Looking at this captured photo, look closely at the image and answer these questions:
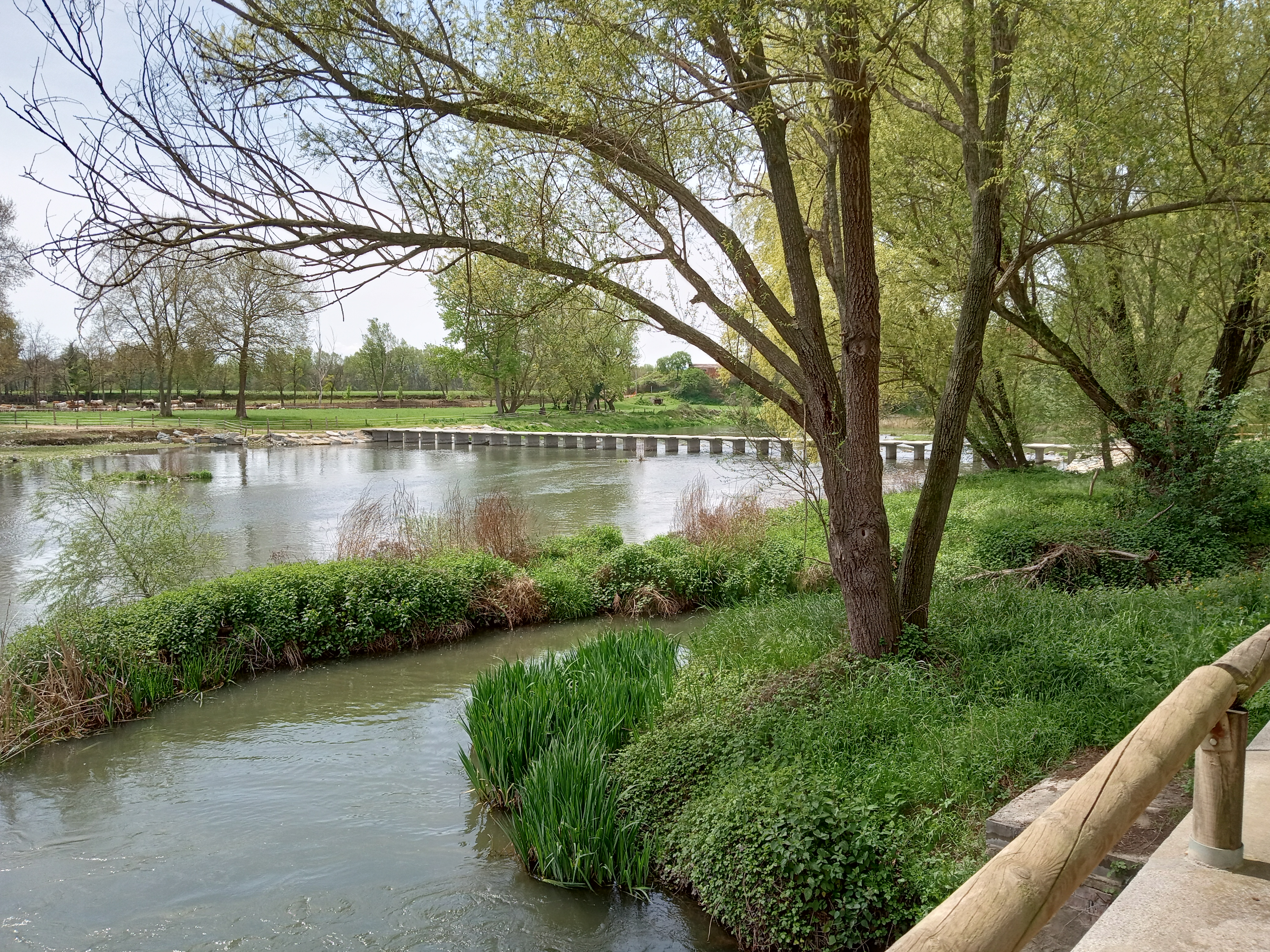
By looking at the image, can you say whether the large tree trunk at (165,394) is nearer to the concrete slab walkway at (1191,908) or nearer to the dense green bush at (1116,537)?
the dense green bush at (1116,537)

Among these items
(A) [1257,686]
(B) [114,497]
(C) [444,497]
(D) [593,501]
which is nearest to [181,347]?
(C) [444,497]

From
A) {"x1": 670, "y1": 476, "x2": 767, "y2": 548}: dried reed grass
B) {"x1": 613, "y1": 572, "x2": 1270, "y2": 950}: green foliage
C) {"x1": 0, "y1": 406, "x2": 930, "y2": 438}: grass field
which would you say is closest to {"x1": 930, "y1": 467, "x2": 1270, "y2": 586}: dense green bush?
{"x1": 613, "y1": 572, "x2": 1270, "y2": 950}: green foliage

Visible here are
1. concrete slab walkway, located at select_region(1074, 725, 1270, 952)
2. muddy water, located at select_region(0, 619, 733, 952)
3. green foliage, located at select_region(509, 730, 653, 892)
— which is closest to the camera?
concrete slab walkway, located at select_region(1074, 725, 1270, 952)

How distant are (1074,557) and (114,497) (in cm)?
1128

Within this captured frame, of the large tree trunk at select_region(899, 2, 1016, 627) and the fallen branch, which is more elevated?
the large tree trunk at select_region(899, 2, 1016, 627)

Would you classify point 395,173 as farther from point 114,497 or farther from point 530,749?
point 114,497

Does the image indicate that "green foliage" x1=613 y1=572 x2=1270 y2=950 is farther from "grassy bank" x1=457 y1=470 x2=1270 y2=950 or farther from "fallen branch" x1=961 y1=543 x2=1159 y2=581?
"fallen branch" x1=961 y1=543 x2=1159 y2=581

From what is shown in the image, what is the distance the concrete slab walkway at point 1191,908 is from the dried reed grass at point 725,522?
31.2 feet

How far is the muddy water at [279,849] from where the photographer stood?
15.4ft

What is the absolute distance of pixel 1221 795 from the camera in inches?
98.3

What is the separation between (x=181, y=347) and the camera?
1763 inches

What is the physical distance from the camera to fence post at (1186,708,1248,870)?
244cm

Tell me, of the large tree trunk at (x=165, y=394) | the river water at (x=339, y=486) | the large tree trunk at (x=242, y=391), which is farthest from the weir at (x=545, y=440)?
the large tree trunk at (x=165, y=394)

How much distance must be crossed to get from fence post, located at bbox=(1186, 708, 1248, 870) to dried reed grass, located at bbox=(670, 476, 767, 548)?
31.4ft
